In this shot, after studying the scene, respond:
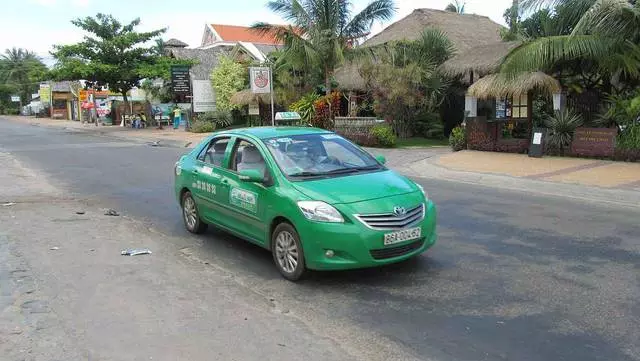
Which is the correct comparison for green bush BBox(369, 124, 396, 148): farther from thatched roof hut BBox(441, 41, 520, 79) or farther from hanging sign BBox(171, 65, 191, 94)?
hanging sign BBox(171, 65, 191, 94)

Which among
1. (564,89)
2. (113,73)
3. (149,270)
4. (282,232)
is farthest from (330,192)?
(113,73)

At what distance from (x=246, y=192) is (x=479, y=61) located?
1734 cm

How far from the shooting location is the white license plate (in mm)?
5602

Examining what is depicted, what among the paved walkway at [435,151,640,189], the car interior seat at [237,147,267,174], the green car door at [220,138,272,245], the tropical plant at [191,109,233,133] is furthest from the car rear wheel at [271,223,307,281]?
the tropical plant at [191,109,233,133]

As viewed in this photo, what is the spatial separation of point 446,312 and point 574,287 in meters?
1.43

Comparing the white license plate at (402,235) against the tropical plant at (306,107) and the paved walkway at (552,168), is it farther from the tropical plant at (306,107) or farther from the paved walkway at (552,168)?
the tropical plant at (306,107)

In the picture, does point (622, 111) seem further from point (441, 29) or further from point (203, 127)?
point (203, 127)

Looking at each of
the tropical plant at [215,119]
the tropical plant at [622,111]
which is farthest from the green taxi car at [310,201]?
the tropical plant at [215,119]

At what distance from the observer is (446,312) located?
5012mm

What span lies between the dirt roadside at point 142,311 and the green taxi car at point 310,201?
0.58 meters

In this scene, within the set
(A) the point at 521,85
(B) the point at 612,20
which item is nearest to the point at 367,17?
(A) the point at 521,85

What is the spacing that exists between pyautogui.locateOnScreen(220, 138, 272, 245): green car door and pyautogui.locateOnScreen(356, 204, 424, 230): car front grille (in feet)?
3.74

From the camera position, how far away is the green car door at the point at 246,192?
6.31 m

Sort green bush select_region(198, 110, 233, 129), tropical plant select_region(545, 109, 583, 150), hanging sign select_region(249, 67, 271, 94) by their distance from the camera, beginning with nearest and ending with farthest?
tropical plant select_region(545, 109, 583, 150), hanging sign select_region(249, 67, 271, 94), green bush select_region(198, 110, 233, 129)
